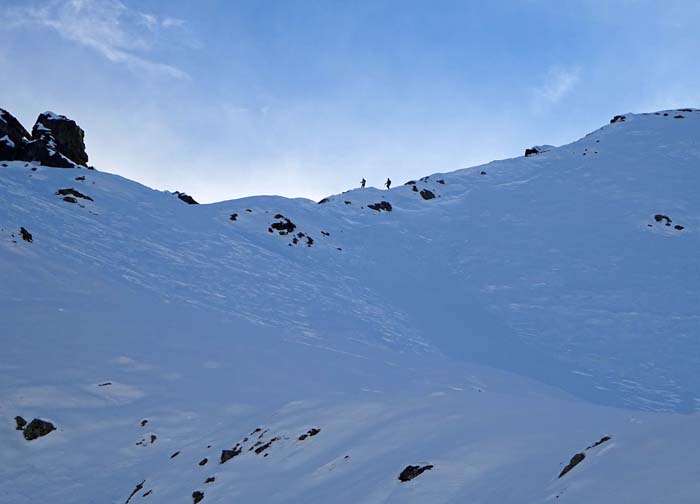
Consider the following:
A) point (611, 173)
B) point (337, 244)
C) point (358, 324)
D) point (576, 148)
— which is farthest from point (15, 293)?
point (576, 148)

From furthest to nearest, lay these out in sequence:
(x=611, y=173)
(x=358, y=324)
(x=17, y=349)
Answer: (x=611, y=173) → (x=358, y=324) → (x=17, y=349)

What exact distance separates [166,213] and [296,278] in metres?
11.0

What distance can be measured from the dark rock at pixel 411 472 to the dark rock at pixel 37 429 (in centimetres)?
1032

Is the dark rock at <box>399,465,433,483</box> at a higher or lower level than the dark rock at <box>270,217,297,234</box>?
lower

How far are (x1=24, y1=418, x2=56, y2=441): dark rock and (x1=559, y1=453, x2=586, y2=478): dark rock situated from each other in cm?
1307

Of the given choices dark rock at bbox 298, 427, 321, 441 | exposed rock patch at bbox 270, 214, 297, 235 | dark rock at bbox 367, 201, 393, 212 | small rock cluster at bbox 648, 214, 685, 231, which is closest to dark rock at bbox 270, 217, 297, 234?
exposed rock patch at bbox 270, 214, 297, 235

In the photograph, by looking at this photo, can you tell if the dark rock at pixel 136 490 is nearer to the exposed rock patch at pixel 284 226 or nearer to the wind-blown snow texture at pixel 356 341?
the wind-blown snow texture at pixel 356 341

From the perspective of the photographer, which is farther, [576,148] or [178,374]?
[576,148]

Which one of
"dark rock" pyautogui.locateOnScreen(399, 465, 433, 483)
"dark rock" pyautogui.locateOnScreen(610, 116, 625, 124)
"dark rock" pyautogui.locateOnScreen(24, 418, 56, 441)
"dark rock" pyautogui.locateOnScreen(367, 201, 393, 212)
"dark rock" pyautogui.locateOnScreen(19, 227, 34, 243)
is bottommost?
"dark rock" pyautogui.locateOnScreen(24, 418, 56, 441)

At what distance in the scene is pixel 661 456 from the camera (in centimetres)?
816

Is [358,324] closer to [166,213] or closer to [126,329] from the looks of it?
[126,329]

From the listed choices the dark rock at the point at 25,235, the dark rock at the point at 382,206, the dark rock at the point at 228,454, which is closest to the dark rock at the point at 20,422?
the dark rock at the point at 228,454

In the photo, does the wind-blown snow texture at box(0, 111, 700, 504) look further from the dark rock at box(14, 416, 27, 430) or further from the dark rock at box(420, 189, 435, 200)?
the dark rock at box(420, 189, 435, 200)

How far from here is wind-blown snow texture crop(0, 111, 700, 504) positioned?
11.5m
